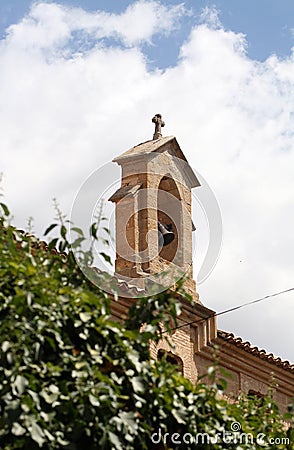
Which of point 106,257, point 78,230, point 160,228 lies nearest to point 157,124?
point 160,228

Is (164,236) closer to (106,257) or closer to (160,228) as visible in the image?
(160,228)

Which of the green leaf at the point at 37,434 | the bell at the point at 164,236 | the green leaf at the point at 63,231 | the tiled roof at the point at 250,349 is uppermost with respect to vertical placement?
the bell at the point at 164,236

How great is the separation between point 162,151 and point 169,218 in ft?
3.54

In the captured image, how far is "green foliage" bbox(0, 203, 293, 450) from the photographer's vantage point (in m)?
5.65

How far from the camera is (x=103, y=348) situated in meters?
6.16

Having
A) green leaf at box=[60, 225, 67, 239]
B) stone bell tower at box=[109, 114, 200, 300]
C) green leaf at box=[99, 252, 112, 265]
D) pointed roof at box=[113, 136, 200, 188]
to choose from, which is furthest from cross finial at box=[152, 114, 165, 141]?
green leaf at box=[60, 225, 67, 239]

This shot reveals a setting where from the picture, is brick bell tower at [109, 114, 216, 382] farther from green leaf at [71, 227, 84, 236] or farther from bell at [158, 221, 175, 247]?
green leaf at [71, 227, 84, 236]

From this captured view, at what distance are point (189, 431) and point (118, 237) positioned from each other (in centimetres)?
969

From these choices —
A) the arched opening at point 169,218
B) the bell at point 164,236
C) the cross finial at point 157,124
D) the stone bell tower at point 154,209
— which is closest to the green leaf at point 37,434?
the stone bell tower at point 154,209

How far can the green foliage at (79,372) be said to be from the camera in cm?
565

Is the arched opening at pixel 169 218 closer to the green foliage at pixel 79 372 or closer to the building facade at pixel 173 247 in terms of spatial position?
the building facade at pixel 173 247

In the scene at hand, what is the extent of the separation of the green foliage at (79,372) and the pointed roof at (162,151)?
31.5ft

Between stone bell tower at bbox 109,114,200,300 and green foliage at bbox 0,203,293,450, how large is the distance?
28.2ft

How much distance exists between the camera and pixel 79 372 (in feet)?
19.0
